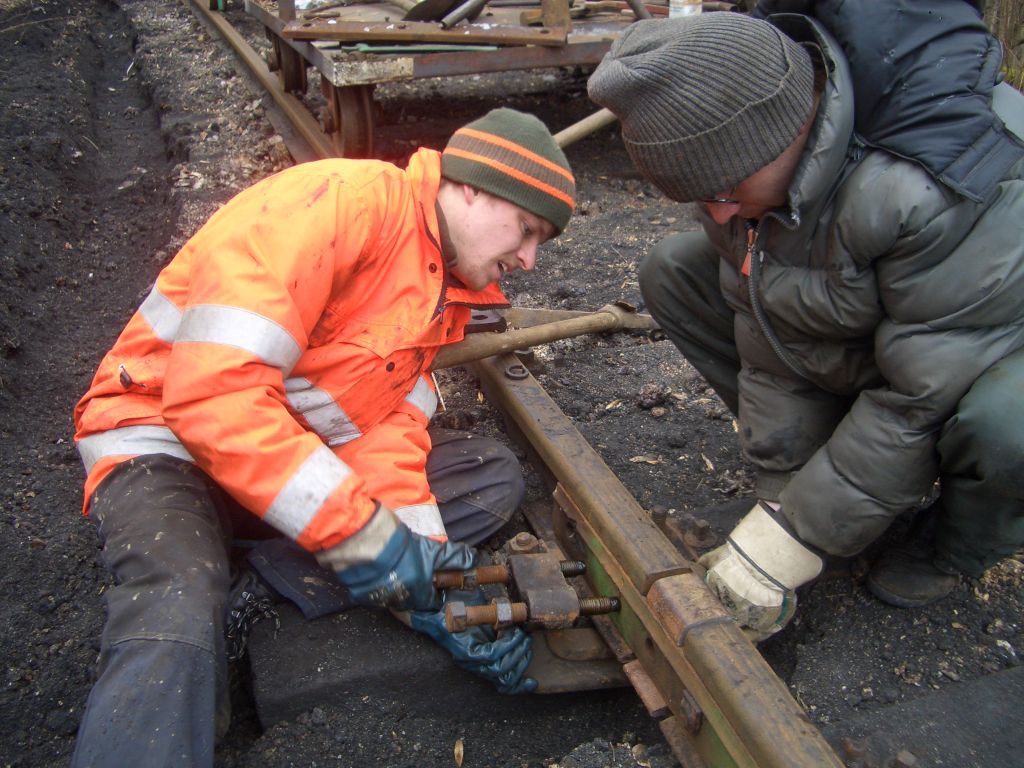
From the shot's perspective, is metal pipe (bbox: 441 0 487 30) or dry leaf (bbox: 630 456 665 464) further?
metal pipe (bbox: 441 0 487 30)

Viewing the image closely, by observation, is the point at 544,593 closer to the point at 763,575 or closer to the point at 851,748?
the point at 763,575

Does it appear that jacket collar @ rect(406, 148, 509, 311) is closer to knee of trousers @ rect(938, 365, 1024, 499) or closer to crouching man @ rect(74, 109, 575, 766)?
crouching man @ rect(74, 109, 575, 766)

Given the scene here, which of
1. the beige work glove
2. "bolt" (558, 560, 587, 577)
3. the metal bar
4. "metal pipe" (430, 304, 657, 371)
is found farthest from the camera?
"metal pipe" (430, 304, 657, 371)

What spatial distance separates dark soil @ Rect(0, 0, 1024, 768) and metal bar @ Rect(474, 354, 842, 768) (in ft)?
0.86

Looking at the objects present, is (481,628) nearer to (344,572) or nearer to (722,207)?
(344,572)

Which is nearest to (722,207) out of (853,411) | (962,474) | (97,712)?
(853,411)

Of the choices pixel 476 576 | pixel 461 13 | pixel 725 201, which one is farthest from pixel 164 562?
pixel 461 13

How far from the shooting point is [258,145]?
242 inches

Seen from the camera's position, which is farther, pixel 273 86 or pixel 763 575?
pixel 273 86

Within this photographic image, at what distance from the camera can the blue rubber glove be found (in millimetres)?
2201

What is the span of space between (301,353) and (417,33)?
3606 mm

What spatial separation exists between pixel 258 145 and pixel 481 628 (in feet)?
15.6

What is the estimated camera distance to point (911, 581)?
250 centimetres

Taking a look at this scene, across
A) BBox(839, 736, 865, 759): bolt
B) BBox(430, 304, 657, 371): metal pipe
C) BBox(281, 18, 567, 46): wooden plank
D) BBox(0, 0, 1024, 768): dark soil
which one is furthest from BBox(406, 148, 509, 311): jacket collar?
BBox(281, 18, 567, 46): wooden plank
